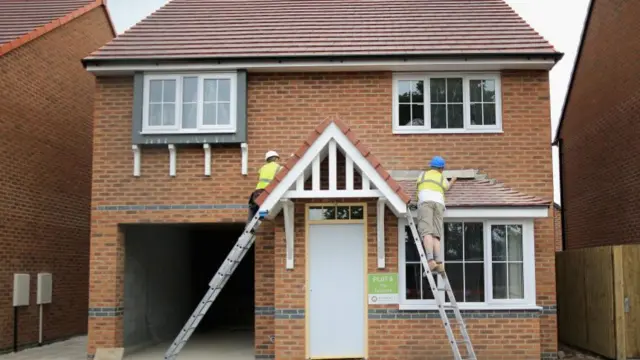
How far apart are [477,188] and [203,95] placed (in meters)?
5.18

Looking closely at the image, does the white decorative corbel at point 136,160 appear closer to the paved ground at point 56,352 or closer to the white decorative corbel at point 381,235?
the paved ground at point 56,352

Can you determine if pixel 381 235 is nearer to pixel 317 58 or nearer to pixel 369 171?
pixel 369 171

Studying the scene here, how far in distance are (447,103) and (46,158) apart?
8.86 m

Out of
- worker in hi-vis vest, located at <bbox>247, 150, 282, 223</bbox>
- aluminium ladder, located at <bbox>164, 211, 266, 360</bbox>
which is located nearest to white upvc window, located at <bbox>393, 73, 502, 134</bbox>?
worker in hi-vis vest, located at <bbox>247, 150, 282, 223</bbox>

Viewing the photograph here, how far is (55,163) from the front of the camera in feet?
53.0

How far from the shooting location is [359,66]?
506 inches

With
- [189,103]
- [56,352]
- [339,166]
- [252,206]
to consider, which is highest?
[189,103]

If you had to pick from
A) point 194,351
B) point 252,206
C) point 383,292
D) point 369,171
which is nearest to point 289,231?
point 252,206

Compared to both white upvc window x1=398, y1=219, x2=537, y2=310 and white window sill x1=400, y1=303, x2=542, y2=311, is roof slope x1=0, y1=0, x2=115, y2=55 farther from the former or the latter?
white window sill x1=400, y1=303, x2=542, y2=311

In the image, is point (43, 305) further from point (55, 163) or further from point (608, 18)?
point (608, 18)

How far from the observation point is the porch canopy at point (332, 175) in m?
10.7

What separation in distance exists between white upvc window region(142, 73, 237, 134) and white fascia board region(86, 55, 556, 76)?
0.21 metres

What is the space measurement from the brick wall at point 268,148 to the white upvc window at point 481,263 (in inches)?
54.2

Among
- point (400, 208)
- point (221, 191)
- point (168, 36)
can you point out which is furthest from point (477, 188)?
point (168, 36)
